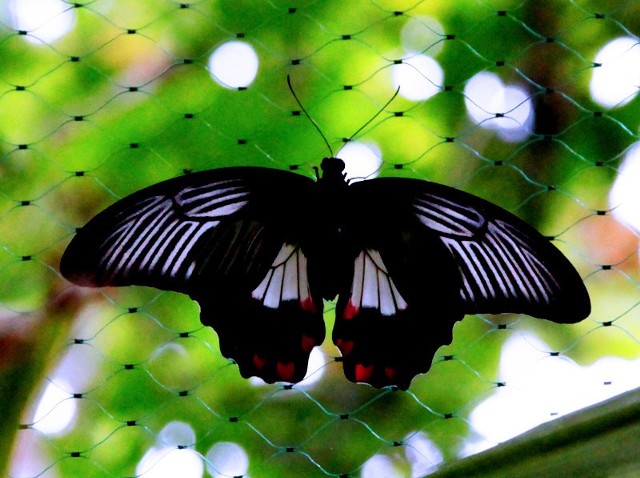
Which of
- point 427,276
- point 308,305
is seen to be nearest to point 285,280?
point 308,305

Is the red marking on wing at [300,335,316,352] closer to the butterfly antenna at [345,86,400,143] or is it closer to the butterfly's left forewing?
the butterfly's left forewing

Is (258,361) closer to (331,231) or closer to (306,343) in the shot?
(306,343)

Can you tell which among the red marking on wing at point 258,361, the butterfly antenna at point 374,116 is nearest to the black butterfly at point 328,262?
the red marking on wing at point 258,361

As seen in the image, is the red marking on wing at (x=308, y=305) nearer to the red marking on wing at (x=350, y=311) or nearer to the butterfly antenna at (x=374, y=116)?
the red marking on wing at (x=350, y=311)

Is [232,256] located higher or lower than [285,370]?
higher

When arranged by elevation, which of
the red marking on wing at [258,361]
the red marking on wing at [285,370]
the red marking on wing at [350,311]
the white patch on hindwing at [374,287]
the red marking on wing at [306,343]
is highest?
the white patch on hindwing at [374,287]

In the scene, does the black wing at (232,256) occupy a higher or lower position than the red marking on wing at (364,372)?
higher
